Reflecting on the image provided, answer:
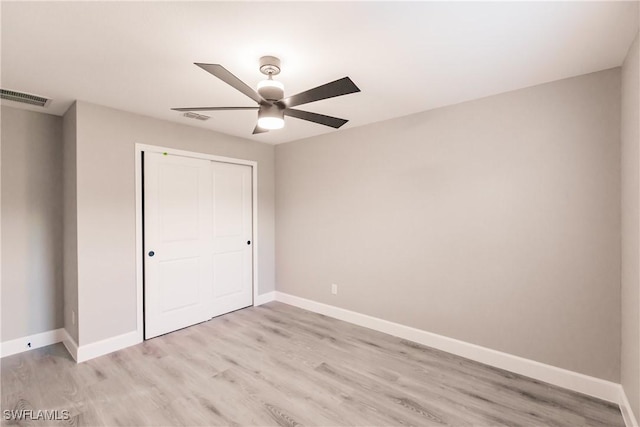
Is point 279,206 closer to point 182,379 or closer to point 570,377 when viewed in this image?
point 182,379

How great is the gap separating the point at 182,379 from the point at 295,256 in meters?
2.20

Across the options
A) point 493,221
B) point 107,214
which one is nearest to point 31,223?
point 107,214

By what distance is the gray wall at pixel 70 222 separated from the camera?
2803 mm

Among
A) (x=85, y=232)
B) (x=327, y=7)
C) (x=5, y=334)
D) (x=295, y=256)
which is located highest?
(x=327, y=7)

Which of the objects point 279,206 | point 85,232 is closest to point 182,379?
point 85,232

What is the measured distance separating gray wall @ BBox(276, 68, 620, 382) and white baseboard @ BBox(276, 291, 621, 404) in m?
0.06

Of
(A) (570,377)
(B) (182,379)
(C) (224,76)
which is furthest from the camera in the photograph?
(B) (182,379)

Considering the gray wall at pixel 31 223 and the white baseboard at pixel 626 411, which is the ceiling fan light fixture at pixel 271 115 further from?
the white baseboard at pixel 626 411

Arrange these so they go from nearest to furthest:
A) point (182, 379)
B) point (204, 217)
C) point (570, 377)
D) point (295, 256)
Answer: point (570, 377) < point (182, 379) < point (204, 217) < point (295, 256)

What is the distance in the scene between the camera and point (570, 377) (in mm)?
2320

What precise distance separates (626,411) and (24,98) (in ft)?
17.4

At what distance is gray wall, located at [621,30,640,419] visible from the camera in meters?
1.76

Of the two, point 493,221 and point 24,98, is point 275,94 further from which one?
point 24,98

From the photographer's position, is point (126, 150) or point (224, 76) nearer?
point (224, 76)
